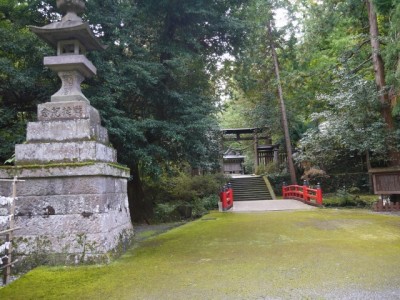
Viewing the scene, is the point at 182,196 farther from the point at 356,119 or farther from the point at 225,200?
the point at 356,119

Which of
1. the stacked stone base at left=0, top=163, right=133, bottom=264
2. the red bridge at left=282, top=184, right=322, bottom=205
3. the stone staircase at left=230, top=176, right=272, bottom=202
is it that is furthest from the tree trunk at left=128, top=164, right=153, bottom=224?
the stone staircase at left=230, top=176, right=272, bottom=202

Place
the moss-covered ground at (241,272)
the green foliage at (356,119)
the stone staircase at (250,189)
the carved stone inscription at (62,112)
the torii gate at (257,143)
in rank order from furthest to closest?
1. the torii gate at (257,143)
2. the stone staircase at (250,189)
3. the green foliage at (356,119)
4. the carved stone inscription at (62,112)
5. the moss-covered ground at (241,272)

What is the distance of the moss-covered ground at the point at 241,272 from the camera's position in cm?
307

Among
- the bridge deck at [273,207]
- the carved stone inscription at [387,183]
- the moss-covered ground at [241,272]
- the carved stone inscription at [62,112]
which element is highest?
Result: the carved stone inscription at [62,112]

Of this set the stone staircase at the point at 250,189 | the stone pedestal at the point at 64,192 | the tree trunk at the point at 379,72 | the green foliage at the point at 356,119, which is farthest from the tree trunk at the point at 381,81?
the stone pedestal at the point at 64,192

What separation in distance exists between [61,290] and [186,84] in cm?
791

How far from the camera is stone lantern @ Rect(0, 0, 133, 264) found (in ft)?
14.4

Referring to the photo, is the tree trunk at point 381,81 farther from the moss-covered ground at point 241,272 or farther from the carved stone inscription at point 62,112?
the carved stone inscription at point 62,112

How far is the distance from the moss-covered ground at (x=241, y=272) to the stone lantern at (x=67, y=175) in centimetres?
40

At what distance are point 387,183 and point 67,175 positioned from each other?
10.1m

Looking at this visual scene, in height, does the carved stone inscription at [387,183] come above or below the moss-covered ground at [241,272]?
above

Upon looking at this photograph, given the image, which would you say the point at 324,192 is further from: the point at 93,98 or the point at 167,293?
the point at 167,293

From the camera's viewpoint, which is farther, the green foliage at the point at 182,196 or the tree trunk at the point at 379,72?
the green foliage at the point at 182,196

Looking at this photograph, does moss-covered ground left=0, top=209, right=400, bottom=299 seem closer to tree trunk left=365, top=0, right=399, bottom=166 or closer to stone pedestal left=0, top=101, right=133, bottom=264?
stone pedestal left=0, top=101, right=133, bottom=264
